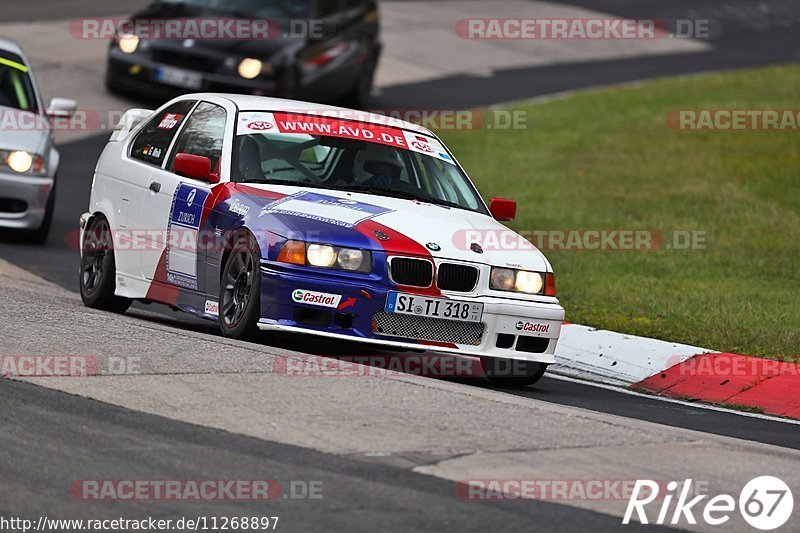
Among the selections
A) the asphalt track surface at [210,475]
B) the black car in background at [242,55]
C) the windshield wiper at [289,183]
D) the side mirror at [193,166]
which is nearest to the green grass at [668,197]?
the black car in background at [242,55]

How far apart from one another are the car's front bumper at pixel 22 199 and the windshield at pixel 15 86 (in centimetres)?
94

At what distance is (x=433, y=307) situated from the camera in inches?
367

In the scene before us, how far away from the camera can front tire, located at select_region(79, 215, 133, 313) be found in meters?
11.2

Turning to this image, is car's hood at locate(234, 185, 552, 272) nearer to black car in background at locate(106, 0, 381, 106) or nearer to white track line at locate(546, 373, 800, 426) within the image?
white track line at locate(546, 373, 800, 426)

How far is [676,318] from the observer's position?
12.8 m

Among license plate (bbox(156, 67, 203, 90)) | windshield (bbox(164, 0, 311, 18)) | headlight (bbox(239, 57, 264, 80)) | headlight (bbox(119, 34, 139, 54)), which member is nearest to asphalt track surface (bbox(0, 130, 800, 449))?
license plate (bbox(156, 67, 203, 90))

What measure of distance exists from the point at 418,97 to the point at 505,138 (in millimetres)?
2251

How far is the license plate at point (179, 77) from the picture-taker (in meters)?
20.6

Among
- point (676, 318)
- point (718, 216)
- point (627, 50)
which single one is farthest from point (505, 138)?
point (676, 318)

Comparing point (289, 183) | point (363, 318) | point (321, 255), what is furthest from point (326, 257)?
point (289, 183)

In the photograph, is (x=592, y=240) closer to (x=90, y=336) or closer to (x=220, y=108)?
(x=220, y=108)

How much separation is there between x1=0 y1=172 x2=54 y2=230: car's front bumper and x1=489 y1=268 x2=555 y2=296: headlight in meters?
6.50

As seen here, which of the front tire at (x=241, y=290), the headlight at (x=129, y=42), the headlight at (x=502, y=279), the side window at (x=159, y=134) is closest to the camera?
the front tire at (x=241, y=290)

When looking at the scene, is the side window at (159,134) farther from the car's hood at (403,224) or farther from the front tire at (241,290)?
the front tire at (241,290)
